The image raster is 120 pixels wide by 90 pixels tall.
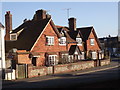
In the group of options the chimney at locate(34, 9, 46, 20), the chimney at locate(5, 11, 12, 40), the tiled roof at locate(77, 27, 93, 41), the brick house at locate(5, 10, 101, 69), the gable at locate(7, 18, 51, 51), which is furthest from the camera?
the tiled roof at locate(77, 27, 93, 41)

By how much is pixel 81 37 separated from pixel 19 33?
14.3 metres

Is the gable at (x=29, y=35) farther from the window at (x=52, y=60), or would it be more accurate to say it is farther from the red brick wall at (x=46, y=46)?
the window at (x=52, y=60)

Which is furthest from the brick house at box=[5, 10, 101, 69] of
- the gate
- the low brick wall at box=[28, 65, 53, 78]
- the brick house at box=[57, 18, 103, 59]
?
the gate

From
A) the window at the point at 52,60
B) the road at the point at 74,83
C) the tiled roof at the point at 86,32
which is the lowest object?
the road at the point at 74,83

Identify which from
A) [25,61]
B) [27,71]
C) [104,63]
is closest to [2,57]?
[25,61]

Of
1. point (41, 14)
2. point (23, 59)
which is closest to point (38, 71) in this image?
point (23, 59)

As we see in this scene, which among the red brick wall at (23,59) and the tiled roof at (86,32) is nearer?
the red brick wall at (23,59)

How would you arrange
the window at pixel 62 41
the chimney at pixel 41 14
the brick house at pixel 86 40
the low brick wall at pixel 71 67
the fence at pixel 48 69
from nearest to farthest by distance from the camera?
1. the fence at pixel 48 69
2. the low brick wall at pixel 71 67
3. the window at pixel 62 41
4. the chimney at pixel 41 14
5. the brick house at pixel 86 40

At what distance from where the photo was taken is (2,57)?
76.1ft

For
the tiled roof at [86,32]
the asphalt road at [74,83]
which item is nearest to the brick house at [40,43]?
the asphalt road at [74,83]

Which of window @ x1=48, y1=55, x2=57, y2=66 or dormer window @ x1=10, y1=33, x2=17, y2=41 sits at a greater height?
dormer window @ x1=10, y1=33, x2=17, y2=41

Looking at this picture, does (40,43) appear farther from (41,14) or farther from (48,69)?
(41,14)

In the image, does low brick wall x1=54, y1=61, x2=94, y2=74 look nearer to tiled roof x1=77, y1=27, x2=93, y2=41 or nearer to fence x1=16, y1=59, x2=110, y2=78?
fence x1=16, y1=59, x2=110, y2=78

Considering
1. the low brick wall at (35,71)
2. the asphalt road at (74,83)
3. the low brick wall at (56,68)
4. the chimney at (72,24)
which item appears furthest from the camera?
the chimney at (72,24)
